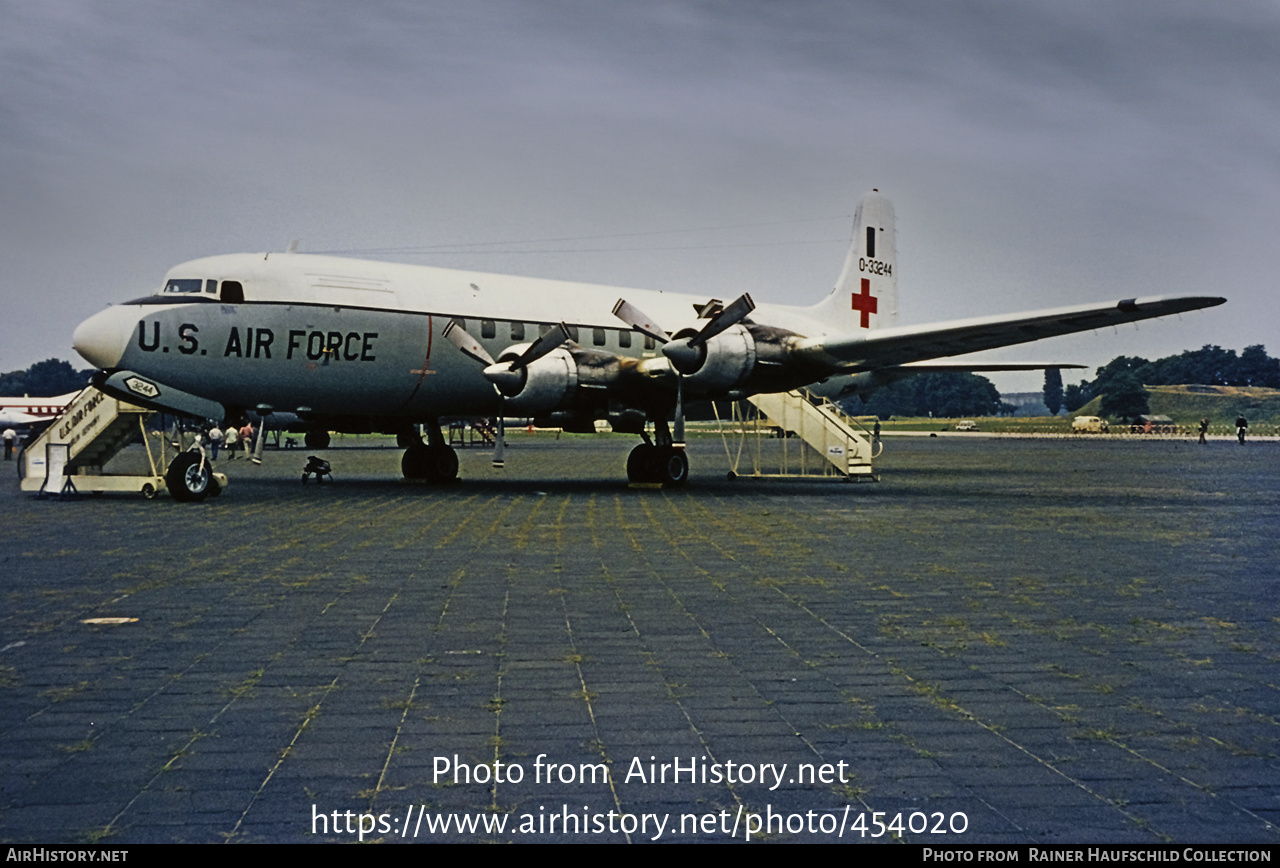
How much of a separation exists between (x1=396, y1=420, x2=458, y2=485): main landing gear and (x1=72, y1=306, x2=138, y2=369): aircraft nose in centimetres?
779

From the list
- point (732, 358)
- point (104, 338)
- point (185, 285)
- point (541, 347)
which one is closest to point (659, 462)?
point (732, 358)

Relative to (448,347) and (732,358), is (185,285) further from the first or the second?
(732,358)

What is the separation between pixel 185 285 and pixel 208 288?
0.42 metres

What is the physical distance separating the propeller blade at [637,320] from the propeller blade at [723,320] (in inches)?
49.8

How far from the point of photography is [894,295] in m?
32.4

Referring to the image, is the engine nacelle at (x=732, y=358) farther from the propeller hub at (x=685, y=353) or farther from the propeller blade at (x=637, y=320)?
the propeller blade at (x=637, y=320)

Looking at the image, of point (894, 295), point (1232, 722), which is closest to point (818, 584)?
point (1232, 722)

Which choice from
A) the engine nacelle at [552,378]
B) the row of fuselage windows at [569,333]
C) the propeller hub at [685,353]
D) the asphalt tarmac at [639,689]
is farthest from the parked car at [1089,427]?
the asphalt tarmac at [639,689]

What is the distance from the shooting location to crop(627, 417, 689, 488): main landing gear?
80.6ft

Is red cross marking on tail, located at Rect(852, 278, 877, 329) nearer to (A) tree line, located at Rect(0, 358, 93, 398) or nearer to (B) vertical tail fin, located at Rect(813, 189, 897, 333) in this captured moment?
(B) vertical tail fin, located at Rect(813, 189, 897, 333)

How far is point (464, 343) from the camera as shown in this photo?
21.9 m

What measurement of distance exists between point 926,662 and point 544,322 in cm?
1773

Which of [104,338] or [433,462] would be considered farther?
[433,462]
